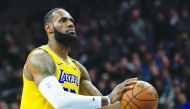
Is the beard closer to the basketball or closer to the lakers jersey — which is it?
the lakers jersey

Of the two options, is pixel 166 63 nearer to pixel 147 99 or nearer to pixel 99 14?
pixel 99 14

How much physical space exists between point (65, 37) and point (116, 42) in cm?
816

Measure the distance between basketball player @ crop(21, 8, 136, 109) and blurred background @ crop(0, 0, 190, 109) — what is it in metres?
4.48

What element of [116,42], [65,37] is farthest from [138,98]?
[116,42]

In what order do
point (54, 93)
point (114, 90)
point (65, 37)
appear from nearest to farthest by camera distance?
1. point (54, 93)
2. point (114, 90)
3. point (65, 37)

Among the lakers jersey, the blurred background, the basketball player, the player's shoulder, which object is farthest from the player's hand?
the blurred background

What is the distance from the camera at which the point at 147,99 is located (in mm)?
5770

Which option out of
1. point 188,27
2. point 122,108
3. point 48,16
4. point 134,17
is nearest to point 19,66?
point 134,17

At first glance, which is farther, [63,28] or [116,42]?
[116,42]

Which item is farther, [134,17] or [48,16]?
[134,17]

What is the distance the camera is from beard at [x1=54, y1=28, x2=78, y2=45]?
638 cm

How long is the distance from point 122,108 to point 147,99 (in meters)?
0.31

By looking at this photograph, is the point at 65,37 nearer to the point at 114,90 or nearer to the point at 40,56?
the point at 40,56

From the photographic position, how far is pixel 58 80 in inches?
247
